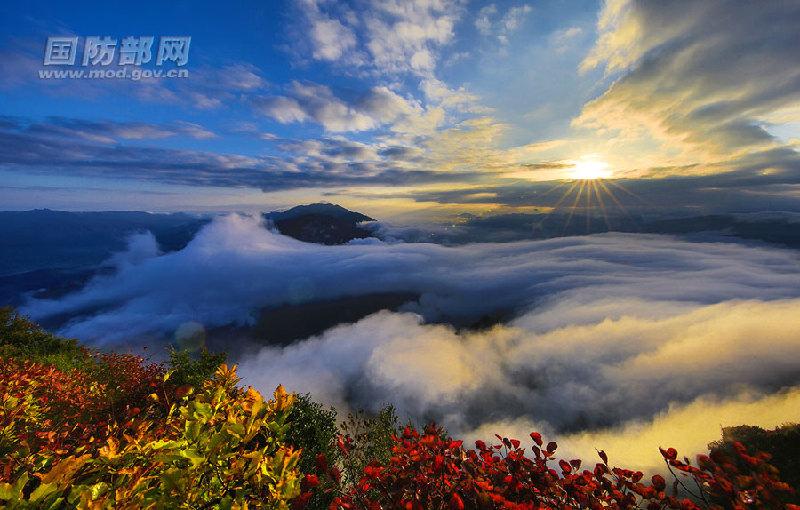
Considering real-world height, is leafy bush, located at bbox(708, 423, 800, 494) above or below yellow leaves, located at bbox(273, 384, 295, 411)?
below

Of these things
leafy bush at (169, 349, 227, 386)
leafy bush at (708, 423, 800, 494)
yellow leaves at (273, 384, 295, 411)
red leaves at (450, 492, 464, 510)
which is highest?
yellow leaves at (273, 384, 295, 411)

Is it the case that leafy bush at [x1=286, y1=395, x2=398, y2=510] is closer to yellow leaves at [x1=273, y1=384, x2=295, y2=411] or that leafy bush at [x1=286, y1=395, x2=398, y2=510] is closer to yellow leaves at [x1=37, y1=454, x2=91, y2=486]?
yellow leaves at [x1=273, y1=384, x2=295, y2=411]

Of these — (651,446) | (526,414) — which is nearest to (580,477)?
(651,446)

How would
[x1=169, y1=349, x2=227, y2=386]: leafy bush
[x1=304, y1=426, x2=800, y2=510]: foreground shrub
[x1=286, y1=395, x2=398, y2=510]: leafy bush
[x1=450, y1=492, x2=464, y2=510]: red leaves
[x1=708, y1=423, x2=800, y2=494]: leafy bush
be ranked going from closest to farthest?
[x1=450, y1=492, x2=464, y2=510]: red leaves
[x1=304, y1=426, x2=800, y2=510]: foreground shrub
[x1=286, y1=395, x2=398, y2=510]: leafy bush
[x1=169, y1=349, x2=227, y2=386]: leafy bush
[x1=708, y1=423, x2=800, y2=494]: leafy bush

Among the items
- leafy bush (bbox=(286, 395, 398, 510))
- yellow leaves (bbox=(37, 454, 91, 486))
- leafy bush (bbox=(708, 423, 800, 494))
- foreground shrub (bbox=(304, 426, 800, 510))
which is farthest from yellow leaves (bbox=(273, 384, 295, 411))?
leafy bush (bbox=(708, 423, 800, 494))

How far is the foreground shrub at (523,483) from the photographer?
16.7 ft

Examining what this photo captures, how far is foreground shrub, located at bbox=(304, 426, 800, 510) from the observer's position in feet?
16.7

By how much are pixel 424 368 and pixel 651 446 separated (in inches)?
4239

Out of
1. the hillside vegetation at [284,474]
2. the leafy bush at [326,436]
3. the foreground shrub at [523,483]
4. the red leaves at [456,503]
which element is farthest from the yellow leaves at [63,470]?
the leafy bush at [326,436]

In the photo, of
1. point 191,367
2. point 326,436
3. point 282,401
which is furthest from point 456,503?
point 191,367

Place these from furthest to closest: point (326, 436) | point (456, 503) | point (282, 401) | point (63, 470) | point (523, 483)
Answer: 1. point (326, 436)
2. point (523, 483)
3. point (282, 401)
4. point (456, 503)
5. point (63, 470)

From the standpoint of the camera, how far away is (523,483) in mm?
6199

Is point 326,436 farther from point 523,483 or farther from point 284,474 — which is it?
point 284,474

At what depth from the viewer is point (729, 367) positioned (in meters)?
135
